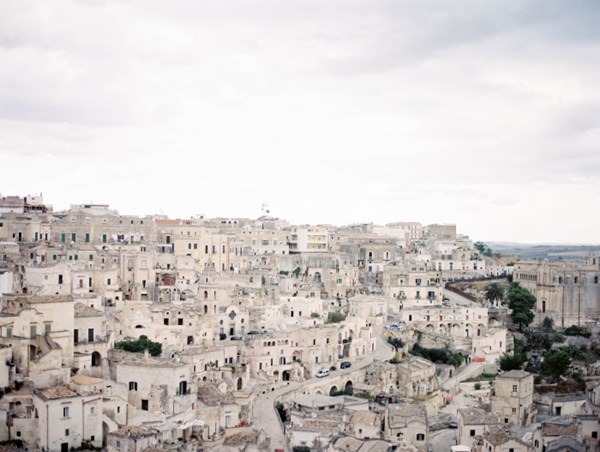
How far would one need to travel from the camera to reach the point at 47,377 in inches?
851

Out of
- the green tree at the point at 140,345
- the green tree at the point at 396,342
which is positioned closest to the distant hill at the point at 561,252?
the green tree at the point at 396,342

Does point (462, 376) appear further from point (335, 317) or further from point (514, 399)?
point (335, 317)

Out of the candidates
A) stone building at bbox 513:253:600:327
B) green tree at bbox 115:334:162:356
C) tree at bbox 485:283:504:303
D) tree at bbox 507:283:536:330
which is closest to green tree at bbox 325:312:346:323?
green tree at bbox 115:334:162:356

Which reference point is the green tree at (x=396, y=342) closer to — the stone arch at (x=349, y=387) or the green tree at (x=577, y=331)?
the stone arch at (x=349, y=387)

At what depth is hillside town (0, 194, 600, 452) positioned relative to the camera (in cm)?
2200

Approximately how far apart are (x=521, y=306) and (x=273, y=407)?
67.7ft

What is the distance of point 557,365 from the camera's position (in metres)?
31.9

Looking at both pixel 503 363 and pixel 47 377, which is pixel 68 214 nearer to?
pixel 47 377

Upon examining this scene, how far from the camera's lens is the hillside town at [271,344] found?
22000 mm

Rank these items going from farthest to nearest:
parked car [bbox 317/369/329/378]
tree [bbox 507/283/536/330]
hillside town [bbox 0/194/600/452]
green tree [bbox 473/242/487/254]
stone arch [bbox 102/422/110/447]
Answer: green tree [bbox 473/242/487/254] → tree [bbox 507/283/536/330] → parked car [bbox 317/369/329/378] → hillside town [bbox 0/194/600/452] → stone arch [bbox 102/422/110/447]

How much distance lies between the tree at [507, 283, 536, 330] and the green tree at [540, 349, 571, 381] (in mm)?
8692

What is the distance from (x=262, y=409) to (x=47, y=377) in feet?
24.5

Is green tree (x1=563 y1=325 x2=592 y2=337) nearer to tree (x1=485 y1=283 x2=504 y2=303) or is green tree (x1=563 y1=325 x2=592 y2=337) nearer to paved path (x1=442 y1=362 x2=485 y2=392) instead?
tree (x1=485 y1=283 x2=504 y2=303)

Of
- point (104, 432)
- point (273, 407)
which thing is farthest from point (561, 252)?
point (104, 432)
